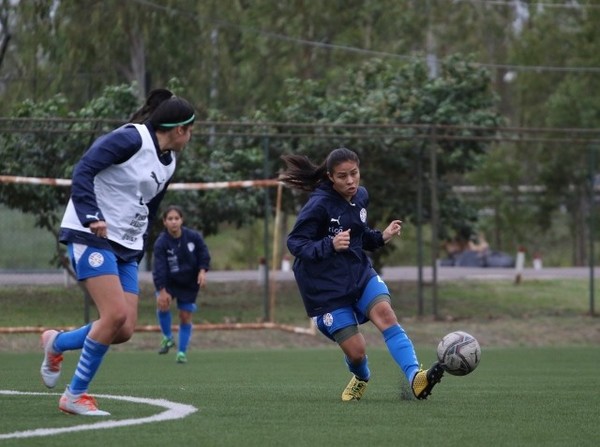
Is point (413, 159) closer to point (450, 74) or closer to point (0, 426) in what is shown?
point (450, 74)

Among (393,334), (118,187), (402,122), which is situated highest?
(402,122)

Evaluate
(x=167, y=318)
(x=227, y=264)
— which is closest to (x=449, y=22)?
(x=227, y=264)

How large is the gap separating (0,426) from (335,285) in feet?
8.66

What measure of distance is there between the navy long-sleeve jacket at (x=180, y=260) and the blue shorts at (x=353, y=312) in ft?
22.1

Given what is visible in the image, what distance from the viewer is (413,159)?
21188 mm

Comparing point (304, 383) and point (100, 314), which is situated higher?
point (100, 314)

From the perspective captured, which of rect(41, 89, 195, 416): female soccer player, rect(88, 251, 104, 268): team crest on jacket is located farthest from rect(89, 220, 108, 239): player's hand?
rect(88, 251, 104, 268): team crest on jacket

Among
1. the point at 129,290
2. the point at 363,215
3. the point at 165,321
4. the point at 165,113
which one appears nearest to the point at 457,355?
the point at 363,215

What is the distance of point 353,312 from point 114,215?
1.99 metres

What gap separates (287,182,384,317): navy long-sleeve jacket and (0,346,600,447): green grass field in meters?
0.68

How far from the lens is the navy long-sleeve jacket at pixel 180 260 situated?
→ 1535 centimetres

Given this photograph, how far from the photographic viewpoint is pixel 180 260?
1541 cm

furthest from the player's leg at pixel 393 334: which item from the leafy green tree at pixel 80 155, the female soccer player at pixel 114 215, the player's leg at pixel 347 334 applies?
the leafy green tree at pixel 80 155

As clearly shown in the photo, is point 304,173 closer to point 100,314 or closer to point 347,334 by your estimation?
point 347,334
